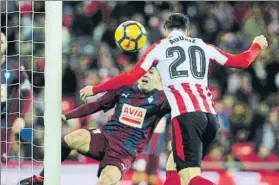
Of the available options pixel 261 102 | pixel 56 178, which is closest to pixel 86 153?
pixel 56 178

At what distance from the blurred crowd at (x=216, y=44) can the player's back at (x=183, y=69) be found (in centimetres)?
75

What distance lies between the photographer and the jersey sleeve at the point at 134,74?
3658 millimetres

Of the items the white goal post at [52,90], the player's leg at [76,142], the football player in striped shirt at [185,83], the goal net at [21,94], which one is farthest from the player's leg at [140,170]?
the white goal post at [52,90]

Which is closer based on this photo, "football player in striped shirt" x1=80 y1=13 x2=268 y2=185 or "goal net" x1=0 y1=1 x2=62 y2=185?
"football player in striped shirt" x1=80 y1=13 x2=268 y2=185

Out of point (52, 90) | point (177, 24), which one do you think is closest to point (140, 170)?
point (177, 24)

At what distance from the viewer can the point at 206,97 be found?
12.2ft

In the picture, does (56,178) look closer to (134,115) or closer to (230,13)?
(134,115)

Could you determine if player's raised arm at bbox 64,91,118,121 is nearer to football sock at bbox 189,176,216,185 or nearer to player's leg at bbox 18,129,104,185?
player's leg at bbox 18,129,104,185

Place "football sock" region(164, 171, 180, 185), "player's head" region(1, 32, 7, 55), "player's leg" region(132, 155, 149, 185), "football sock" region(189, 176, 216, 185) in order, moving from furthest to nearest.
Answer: "player's leg" region(132, 155, 149, 185), "player's head" region(1, 32, 7, 55), "football sock" region(164, 171, 180, 185), "football sock" region(189, 176, 216, 185)

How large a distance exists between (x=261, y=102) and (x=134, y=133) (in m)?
1.12

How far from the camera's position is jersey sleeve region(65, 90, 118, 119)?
13.8 feet

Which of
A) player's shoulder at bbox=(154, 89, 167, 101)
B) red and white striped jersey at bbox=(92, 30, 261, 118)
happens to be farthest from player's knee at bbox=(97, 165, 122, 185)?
red and white striped jersey at bbox=(92, 30, 261, 118)

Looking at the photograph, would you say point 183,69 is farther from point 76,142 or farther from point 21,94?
point 21,94

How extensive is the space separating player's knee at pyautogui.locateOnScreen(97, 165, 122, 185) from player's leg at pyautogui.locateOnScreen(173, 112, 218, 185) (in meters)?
0.72
